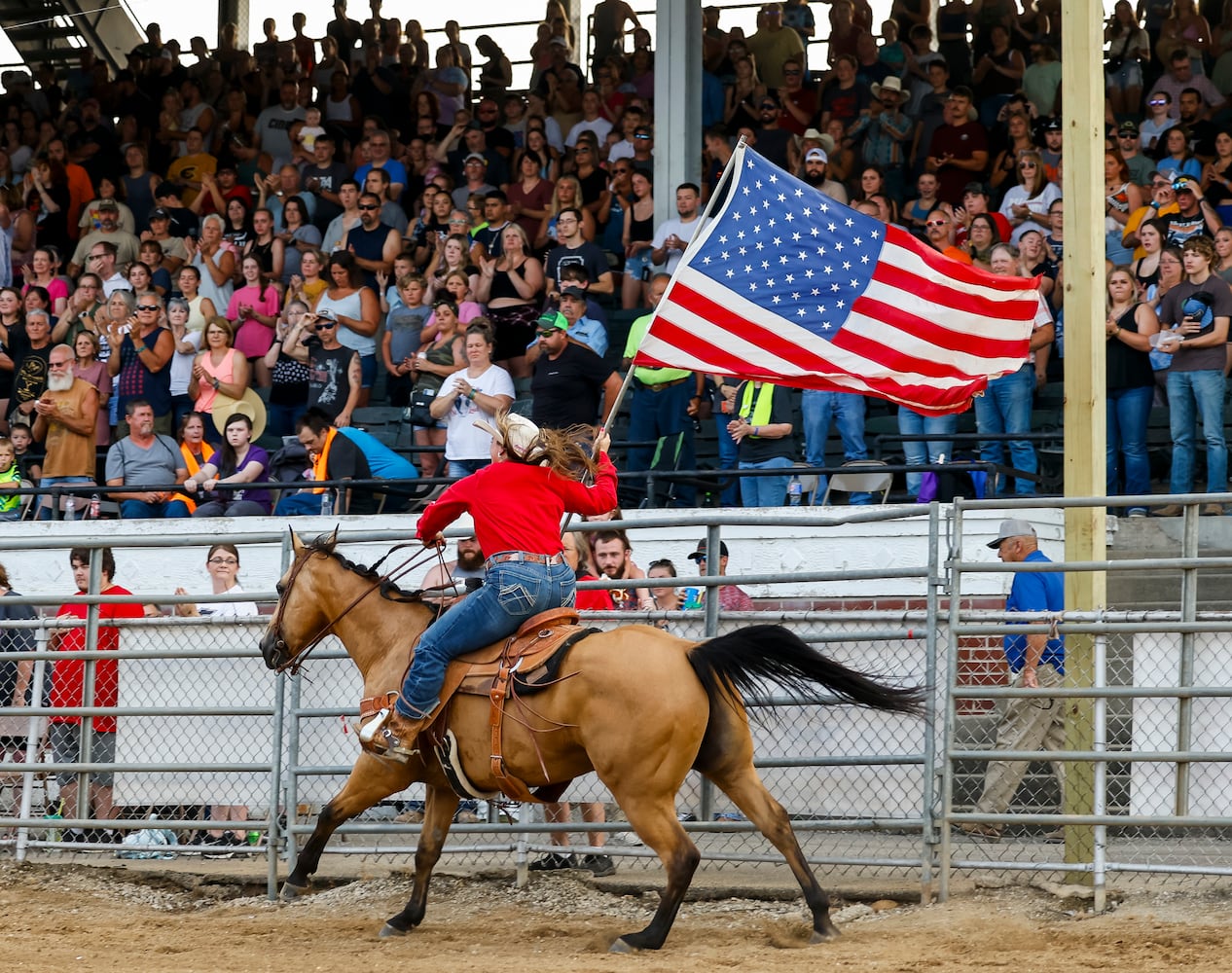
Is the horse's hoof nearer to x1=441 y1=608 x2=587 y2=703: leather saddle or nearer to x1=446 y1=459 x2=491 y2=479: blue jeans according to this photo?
x1=441 y1=608 x2=587 y2=703: leather saddle

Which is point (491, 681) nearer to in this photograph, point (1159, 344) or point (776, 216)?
point (776, 216)

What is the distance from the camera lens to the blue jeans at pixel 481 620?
26.6ft

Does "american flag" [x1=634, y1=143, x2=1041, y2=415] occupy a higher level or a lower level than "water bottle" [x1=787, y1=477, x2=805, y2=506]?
higher

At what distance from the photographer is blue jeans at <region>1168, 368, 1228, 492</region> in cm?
1223

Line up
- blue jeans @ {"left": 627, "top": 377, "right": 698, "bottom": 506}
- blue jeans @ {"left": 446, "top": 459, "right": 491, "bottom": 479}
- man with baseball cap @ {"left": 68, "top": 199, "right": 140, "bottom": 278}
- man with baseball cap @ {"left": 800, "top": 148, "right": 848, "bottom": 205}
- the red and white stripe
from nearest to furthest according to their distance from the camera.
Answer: the red and white stripe
blue jeans @ {"left": 446, "top": 459, "right": 491, "bottom": 479}
blue jeans @ {"left": 627, "top": 377, "right": 698, "bottom": 506}
man with baseball cap @ {"left": 800, "top": 148, "right": 848, "bottom": 205}
man with baseball cap @ {"left": 68, "top": 199, "right": 140, "bottom": 278}

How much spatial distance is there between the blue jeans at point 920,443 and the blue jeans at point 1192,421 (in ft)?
5.62

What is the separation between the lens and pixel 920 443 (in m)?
13.4

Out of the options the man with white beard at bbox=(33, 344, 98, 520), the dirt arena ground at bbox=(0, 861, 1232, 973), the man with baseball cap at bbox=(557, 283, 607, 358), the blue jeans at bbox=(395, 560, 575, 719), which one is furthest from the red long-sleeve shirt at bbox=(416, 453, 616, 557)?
the man with white beard at bbox=(33, 344, 98, 520)

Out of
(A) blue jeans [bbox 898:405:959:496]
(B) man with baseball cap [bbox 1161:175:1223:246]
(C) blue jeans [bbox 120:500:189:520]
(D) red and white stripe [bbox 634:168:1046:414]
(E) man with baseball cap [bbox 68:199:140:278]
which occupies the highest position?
(E) man with baseball cap [bbox 68:199:140:278]

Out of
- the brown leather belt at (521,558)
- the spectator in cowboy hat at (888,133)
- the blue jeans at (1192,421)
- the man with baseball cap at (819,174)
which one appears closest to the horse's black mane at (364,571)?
the brown leather belt at (521,558)

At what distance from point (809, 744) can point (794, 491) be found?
4307mm

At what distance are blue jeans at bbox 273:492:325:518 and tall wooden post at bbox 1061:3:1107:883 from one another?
697 cm

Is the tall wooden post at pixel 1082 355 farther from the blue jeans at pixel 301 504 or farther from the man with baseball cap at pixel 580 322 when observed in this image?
the blue jeans at pixel 301 504

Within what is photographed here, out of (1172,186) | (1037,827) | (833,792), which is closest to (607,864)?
(833,792)
